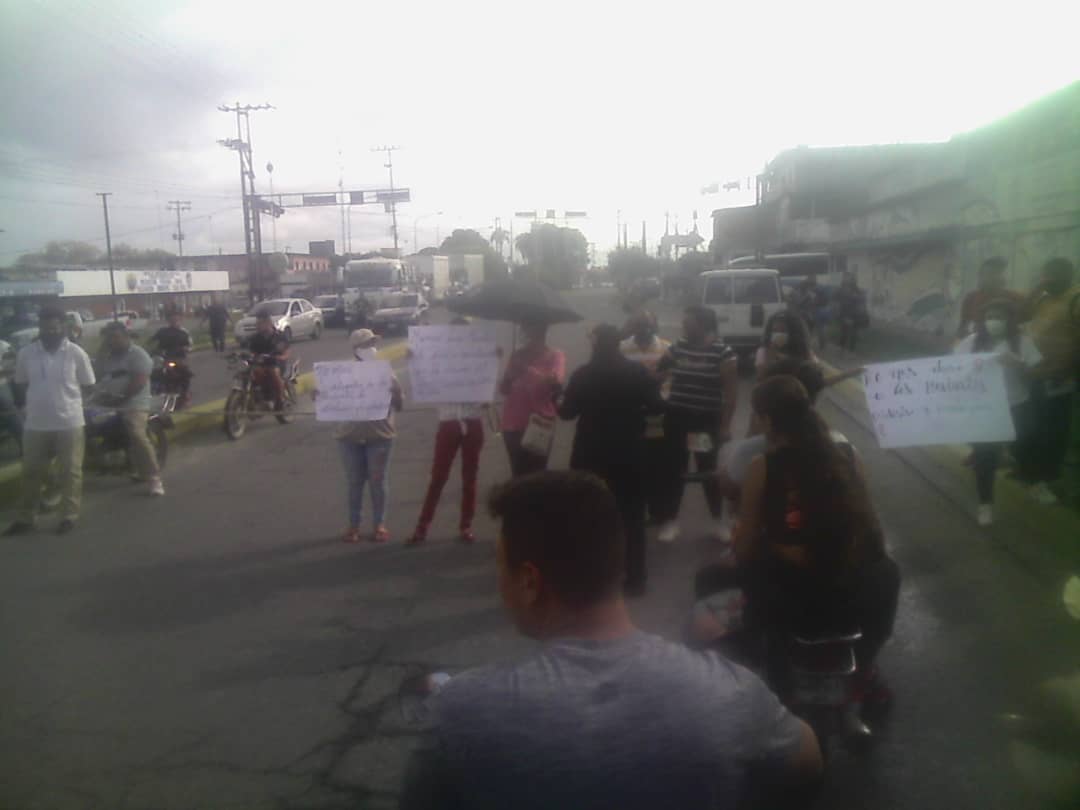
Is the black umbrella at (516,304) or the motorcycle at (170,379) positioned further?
the motorcycle at (170,379)

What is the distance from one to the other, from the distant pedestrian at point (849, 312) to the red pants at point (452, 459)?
53.6ft

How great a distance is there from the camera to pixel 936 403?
→ 5434 millimetres

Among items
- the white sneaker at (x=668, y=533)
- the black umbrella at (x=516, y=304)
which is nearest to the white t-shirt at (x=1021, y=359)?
the white sneaker at (x=668, y=533)

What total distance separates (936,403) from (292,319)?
3130 centimetres

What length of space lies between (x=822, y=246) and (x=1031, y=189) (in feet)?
106

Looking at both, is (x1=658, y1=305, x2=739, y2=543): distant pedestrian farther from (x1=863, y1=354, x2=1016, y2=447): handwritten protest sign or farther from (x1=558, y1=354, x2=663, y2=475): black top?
(x1=863, y1=354, x2=1016, y2=447): handwritten protest sign

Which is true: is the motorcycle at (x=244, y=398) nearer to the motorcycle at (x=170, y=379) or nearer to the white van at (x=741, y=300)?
the motorcycle at (x=170, y=379)

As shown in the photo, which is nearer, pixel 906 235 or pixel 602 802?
pixel 602 802

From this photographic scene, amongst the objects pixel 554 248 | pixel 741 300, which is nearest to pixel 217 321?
pixel 741 300

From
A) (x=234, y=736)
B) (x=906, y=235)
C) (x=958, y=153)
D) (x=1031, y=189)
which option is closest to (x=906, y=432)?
(x=234, y=736)

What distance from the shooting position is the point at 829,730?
3617 mm

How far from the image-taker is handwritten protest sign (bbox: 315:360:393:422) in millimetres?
7410

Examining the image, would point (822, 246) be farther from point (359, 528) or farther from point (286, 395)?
point (359, 528)

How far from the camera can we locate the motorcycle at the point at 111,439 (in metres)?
9.95
